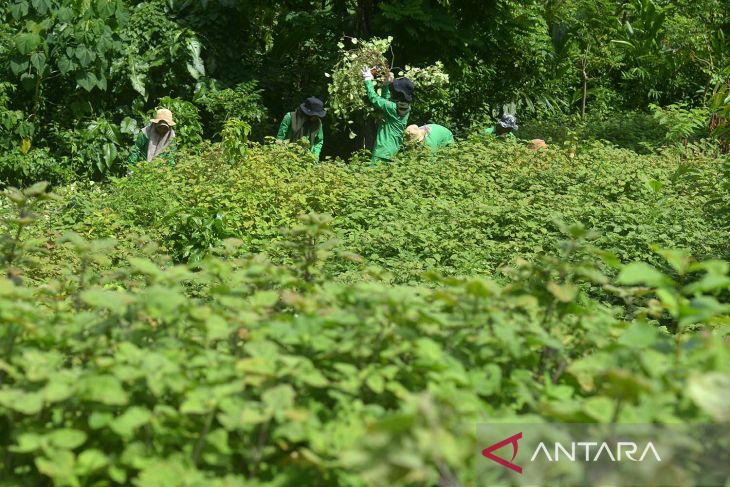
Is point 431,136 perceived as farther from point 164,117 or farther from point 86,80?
point 86,80

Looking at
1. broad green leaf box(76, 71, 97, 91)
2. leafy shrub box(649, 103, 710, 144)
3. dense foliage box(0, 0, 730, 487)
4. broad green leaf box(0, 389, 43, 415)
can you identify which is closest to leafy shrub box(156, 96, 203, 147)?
dense foliage box(0, 0, 730, 487)

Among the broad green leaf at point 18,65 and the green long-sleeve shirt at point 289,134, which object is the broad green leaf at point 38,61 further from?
the green long-sleeve shirt at point 289,134

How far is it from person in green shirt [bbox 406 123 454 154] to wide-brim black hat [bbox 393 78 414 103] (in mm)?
599

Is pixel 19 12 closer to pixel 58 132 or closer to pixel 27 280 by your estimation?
pixel 58 132

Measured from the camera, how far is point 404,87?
11.0 metres

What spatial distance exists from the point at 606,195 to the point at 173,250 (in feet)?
13.1

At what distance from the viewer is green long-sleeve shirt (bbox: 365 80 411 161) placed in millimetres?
10992

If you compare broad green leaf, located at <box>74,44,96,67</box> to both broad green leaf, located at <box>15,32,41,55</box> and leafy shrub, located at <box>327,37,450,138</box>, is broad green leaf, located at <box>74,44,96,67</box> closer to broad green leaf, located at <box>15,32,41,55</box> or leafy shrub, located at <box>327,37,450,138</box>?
broad green leaf, located at <box>15,32,41,55</box>

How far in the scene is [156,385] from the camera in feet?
7.93

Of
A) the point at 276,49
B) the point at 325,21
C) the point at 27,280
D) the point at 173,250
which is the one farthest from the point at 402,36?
the point at 27,280

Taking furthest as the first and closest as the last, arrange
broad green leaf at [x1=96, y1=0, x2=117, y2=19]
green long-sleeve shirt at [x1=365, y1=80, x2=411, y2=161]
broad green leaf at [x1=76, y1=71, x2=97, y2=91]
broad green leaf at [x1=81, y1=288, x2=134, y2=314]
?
broad green leaf at [x1=96, y1=0, x2=117, y2=19] → broad green leaf at [x1=76, y1=71, x2=97, y2=91] → green long-sleeve shirt at [x1=365, y1=80, x2=411, y2=161] → broad green leaf at [x1=81, y1=288, x2=134, y2=314]

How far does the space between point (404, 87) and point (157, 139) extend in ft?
9.14

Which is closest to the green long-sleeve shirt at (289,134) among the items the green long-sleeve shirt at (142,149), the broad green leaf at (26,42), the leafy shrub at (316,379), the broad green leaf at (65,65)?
the green long-sleeve shirt at (142,149)

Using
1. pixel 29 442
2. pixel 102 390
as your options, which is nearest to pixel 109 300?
pixel 102 390
